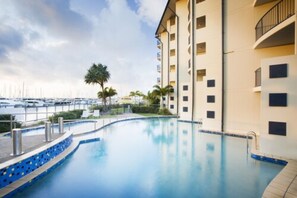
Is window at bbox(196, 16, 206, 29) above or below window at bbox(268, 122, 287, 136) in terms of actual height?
above

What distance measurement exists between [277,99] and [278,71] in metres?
1.00

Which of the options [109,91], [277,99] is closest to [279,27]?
[277,99]

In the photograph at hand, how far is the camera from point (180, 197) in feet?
12.7

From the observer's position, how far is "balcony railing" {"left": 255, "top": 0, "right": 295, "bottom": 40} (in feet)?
27.4

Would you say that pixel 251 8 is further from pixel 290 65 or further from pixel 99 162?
pixel 99 162

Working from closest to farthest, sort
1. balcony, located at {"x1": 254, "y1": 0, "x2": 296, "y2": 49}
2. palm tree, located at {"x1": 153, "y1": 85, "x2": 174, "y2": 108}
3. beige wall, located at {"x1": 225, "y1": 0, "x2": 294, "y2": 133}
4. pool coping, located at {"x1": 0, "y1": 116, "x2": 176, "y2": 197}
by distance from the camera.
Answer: pool coping, located at {"x1": 0, "y1": 116, "x2": 176, "y2": 197}, balcony, located at {"x1": 254, "y1": 0, "x2": 296, "y2": 49}, beige wall, located at {"x1": 225, "y1": 0, "x2": 294, "y2": 133}, palm tree, located at {"x1": 153, "y1": 85, "x2": 174, "y2": 108}

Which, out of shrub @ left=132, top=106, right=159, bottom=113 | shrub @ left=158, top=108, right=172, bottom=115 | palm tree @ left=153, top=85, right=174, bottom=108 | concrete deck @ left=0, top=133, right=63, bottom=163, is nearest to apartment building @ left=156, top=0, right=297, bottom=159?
shrub @ left=158, top=108, right=172, bottom=115

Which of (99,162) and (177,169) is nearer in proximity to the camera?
(177,169)

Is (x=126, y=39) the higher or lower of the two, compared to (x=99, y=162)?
higher

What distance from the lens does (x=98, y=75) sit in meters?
23.3

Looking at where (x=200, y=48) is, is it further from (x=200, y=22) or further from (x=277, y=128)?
(x=277, y=128)

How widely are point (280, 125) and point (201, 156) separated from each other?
2.96 m

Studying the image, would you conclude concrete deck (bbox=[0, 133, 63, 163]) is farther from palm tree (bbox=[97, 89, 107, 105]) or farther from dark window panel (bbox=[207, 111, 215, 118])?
palm tree (bbox=[97, 89, 107, 105])

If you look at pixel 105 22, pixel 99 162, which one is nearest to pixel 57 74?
pixel 105 22
